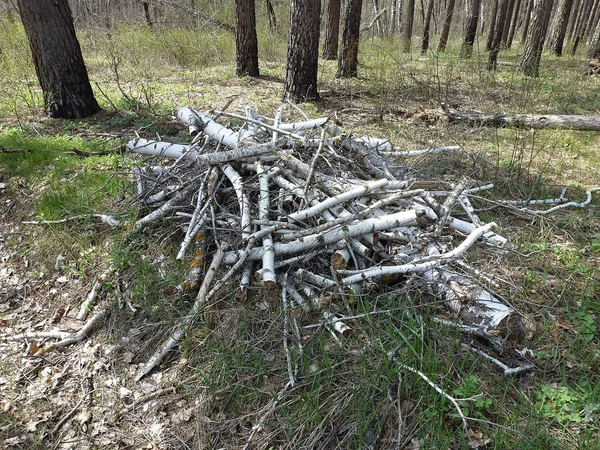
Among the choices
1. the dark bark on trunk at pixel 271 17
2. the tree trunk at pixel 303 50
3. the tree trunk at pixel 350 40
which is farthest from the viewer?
the dark bark on trunk at pixel 271 17

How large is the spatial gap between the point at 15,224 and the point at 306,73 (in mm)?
4599

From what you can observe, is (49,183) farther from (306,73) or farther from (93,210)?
(306,73)

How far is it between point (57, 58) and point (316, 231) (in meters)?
5.29

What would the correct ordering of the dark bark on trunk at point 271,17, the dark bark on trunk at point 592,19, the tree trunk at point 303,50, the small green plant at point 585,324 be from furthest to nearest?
1. the dark bark on trunk at point 592,19
2. the dark bark on trunk at point 271,17
3. the tree trunk at point 303,50
4. the small green plant at point 585,324

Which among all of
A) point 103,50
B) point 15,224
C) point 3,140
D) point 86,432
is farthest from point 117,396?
point 103,50

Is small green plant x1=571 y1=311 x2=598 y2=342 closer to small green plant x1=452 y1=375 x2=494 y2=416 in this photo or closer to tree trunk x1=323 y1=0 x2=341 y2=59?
small green plant x1=452 y1=375 x2=494 y2=416


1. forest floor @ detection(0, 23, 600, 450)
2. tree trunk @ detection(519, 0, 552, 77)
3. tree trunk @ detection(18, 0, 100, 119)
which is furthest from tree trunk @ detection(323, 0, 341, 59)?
forest floor @ detection(0, 23, 600, 450)

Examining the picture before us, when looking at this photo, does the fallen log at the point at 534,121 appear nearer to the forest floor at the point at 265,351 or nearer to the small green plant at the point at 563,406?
the forest floor at the point at 265,351

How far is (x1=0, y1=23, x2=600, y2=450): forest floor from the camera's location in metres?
2.04

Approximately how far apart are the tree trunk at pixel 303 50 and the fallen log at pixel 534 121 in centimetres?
223

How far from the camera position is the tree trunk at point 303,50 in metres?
6.12

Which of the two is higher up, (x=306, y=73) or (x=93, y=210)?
(x=306, y=73)

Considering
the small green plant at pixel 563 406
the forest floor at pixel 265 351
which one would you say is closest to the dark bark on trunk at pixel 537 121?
the forest floor at pixel 265 351

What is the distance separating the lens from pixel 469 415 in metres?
1.99
